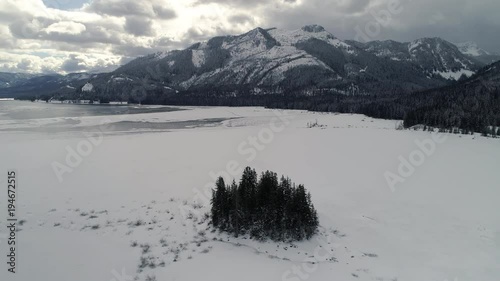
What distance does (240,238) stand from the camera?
67.4 feet

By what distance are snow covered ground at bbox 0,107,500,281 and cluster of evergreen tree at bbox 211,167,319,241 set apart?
3.03 ft

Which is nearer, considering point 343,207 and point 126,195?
point 343,207

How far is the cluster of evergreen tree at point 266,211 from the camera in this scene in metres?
20.4

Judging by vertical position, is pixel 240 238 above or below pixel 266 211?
below

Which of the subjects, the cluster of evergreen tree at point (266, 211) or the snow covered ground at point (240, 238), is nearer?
the snow covered ground at point (240, 238)

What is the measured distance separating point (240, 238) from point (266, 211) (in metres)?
2.44

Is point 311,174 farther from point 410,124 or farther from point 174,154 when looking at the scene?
point 410,124

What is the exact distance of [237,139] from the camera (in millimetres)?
63469

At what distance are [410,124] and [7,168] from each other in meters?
103

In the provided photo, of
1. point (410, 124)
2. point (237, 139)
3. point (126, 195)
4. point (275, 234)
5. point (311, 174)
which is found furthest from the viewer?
point (410, 124)

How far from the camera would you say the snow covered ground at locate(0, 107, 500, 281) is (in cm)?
1667

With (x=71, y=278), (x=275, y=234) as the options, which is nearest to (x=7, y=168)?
(x=71, y=278)

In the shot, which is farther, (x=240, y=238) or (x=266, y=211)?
(x=266, y=211)

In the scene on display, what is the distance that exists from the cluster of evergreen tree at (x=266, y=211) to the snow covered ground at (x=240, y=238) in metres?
0.92
